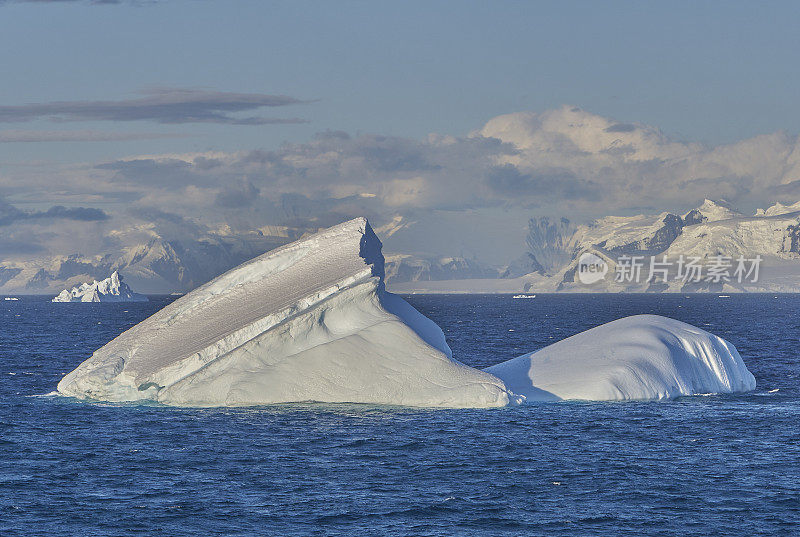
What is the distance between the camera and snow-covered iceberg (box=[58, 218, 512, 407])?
1591 inches

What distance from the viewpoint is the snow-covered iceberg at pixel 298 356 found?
4041cm

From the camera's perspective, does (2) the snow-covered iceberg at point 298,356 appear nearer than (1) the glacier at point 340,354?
Yes

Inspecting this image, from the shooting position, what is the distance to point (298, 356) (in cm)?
4112

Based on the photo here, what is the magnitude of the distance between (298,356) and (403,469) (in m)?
11.7

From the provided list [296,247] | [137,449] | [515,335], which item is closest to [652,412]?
[296,247]

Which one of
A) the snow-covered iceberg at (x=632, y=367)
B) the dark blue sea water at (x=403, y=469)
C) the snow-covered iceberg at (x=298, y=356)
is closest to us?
the dark blue sea water at (x=403, y=469)

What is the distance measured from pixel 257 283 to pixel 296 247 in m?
2.75

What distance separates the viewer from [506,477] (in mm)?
29875

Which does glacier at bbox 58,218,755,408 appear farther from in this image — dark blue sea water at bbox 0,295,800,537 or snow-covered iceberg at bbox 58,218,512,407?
dark blue sea water at bbox 0,295,800,537

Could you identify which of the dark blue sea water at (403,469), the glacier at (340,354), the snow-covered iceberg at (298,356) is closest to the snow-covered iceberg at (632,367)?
the glacier at (340,354)

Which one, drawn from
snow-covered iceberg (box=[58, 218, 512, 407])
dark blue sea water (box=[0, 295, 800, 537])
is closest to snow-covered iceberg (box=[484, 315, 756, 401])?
dark blue sea water (box=[0, 295, 800, 537])

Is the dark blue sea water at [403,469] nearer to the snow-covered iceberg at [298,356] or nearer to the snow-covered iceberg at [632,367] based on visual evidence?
the snow-covered iceberg at [298,356]

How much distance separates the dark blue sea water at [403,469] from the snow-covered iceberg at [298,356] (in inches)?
33.9

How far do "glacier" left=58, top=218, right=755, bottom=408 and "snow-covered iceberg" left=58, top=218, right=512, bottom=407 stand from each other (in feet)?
0.18
